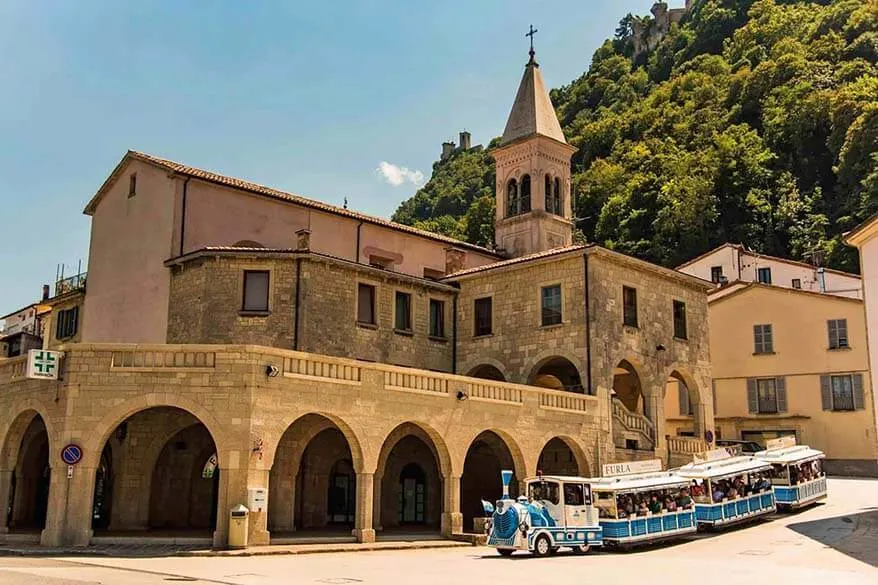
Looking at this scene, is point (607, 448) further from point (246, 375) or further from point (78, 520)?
point (78, 520)

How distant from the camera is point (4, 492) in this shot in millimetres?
25922

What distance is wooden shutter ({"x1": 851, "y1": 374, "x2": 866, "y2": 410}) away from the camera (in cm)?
4353

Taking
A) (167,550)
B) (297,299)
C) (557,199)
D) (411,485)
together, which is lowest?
(167,550)

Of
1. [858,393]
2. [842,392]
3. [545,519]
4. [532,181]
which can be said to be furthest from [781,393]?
[545,519]

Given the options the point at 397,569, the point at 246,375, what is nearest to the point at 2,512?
the point at 246,375

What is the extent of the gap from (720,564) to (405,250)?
70.5 feet

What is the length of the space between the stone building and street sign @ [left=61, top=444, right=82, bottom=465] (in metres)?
0.19

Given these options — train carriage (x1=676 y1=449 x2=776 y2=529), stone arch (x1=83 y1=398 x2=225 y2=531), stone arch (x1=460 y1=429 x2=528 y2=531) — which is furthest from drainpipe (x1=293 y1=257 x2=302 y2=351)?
train carriage (x1=676 y1=449 x2=776 y2=529)

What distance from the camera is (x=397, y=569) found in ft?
62.0

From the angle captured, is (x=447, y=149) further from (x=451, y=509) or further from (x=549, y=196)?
(x=451, y=509)

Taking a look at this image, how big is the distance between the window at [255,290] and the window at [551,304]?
10533 mm

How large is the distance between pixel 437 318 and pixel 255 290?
8.38 m

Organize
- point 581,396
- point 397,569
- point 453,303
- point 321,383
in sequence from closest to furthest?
point 397,569 < point 321,383 < point 581,396 < point 453,303

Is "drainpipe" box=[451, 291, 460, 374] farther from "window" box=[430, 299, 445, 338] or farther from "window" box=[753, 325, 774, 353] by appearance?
"window" box=[753, 325, 774, 353]
